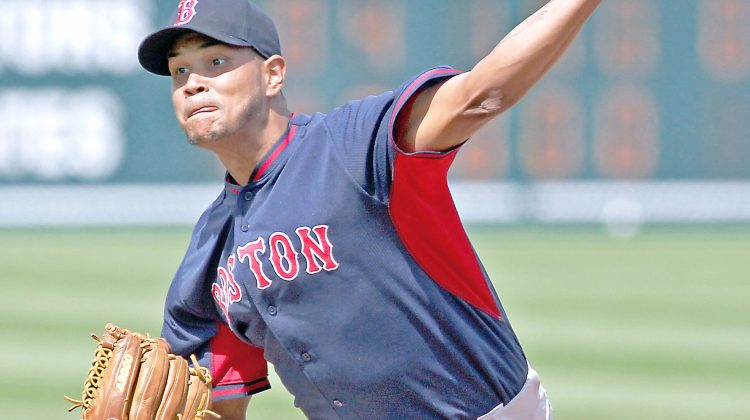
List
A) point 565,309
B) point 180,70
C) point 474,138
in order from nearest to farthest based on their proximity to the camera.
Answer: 1. point 180,70
2. point 565,309
3. point 474,138

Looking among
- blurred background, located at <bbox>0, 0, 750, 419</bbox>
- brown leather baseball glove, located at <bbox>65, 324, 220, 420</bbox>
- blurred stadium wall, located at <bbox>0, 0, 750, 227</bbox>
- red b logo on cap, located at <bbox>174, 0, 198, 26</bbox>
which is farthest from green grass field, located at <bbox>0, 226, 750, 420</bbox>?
red b logo on cap, located at <bbox>174, 0, 198, 26</bbox>

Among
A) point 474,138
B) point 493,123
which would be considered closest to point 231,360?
point 474,138

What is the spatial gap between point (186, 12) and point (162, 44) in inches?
5.6

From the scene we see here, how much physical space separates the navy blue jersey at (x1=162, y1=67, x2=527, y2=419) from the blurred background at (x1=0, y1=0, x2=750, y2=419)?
7.16 metres

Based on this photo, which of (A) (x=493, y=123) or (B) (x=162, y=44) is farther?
(A) (x=493, y=123)

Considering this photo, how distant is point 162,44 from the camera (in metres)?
3.20

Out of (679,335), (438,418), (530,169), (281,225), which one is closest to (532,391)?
(438,418)

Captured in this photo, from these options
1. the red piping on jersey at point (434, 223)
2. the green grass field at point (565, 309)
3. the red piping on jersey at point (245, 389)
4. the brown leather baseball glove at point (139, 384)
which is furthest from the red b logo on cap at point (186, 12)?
the green grass field at point (565, 309)

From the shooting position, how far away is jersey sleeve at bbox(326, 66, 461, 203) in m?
2.76

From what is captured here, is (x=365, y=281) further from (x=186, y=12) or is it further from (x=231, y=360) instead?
(x=186, y=12)

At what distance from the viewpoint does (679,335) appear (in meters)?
7.88

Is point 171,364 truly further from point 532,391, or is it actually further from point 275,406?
point 275,406

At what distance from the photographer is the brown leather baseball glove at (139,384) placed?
3.10 meters

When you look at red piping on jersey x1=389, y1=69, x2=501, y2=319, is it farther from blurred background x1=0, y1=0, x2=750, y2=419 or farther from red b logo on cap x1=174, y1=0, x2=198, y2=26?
blurred background x1=0, y1=0, x2=750, y2=419
